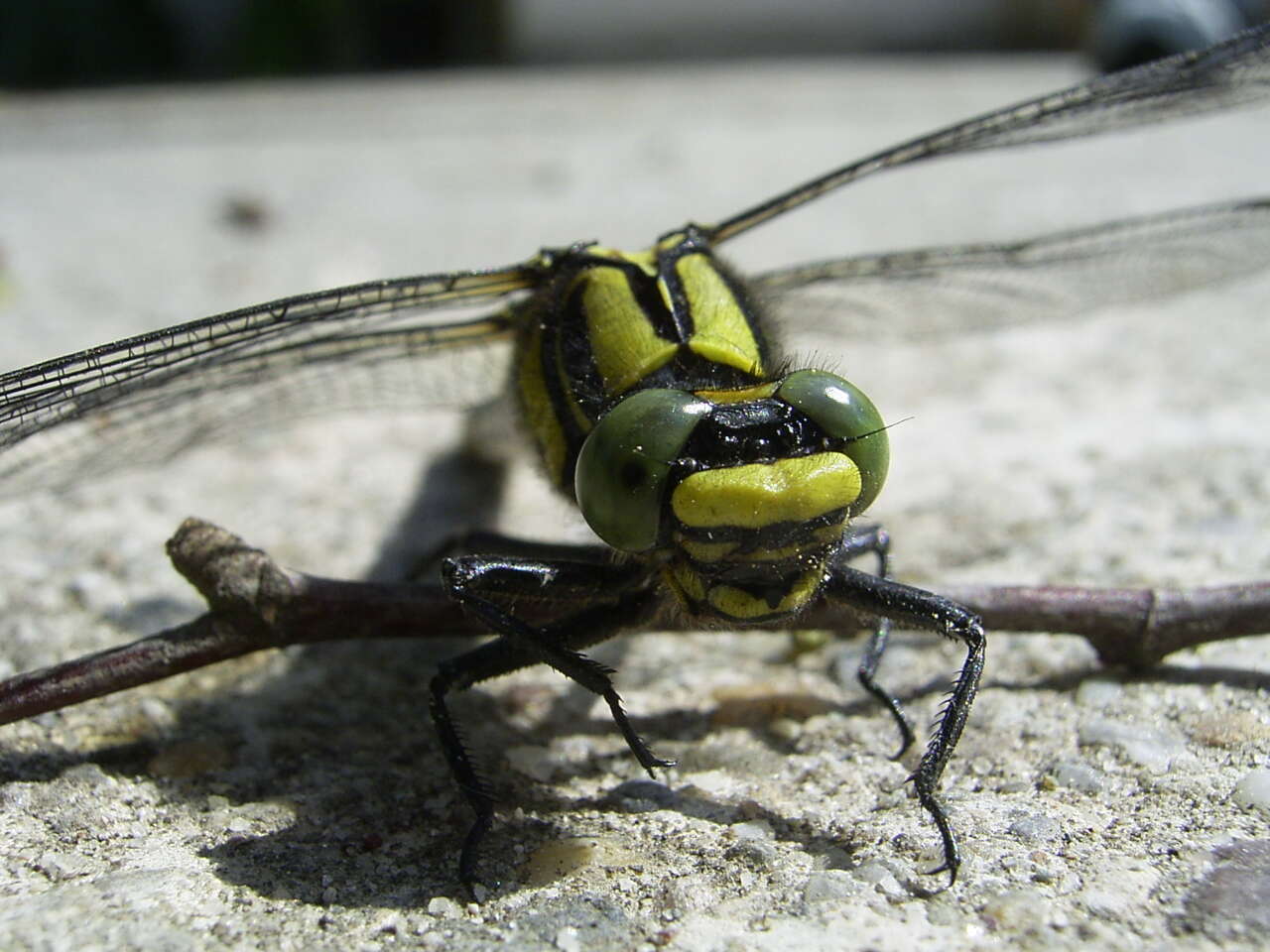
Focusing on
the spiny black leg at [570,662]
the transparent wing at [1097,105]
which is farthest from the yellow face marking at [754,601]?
the transparent wing at [1097,105]

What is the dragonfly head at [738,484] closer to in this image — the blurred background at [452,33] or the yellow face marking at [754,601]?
the yellow face marking at [754,601]

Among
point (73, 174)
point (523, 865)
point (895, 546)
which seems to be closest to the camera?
point (523, 865)

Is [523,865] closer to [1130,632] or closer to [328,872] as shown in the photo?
[328,872]

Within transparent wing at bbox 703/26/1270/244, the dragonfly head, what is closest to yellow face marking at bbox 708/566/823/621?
the dragonfly head

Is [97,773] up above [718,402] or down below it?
below

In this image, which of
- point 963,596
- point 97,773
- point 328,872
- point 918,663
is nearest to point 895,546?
point 918,663

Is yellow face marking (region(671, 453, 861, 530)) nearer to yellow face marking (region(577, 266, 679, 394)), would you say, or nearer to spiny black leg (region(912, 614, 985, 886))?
spiny black leg (region(912, 614, 985, 886))
